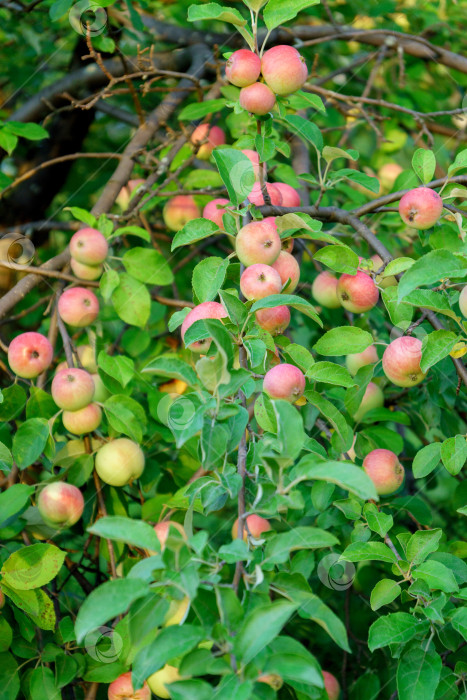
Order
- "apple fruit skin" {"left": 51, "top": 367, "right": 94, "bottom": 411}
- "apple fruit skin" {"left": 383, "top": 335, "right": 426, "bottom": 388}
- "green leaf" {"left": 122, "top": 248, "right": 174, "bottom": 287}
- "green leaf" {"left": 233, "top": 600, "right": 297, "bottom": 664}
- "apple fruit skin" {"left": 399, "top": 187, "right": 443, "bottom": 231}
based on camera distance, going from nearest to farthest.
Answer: "green leaf" {"left": 233, "top": 600, "right": 297, "bottom": 664} → "apple fruit skin" {"left": 383, "top": 335, "right": 426, "bottom": 388} → "apple fruit skin" {"left": 399, "top": 187, "right": 443, "bottom": 231} → "apple fruit skin" {"left": 51, "top": 367, "right": 94, "bottom": 411} → "green leaf" {"left": 122, "top": 248, "right": 174, "bottom": 287}

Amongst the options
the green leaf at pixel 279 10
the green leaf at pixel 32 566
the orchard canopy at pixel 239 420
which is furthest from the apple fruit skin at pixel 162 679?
the green leaf at pixel 279 10

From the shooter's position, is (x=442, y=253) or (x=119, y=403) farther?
(x=119, y=403)

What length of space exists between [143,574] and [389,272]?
0.64 metres

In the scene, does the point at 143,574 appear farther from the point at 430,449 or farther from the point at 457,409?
the point at 457,409

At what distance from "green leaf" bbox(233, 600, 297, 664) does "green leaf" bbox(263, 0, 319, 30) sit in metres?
0.92

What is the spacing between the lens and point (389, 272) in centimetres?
119

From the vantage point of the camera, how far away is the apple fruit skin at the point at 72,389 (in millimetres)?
1361

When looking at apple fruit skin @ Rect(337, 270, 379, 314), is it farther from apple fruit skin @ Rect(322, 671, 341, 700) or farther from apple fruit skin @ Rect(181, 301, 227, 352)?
apple fruit skin @ Rect(322, 671, 341, 700)

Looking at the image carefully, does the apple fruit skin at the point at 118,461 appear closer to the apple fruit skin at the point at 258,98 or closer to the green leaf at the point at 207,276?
the green leaf at the point at 207,276

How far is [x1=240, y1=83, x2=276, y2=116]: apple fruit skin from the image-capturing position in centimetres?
120

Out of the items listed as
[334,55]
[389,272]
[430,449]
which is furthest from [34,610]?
[334,55]

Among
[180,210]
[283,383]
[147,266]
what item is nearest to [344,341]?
[283,383]

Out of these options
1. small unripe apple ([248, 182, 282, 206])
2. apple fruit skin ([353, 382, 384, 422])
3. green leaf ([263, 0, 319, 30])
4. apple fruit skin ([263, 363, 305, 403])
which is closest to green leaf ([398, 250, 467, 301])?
apple fruit skin ([263, 363, 305, 403])

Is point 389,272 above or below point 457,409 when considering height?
above
